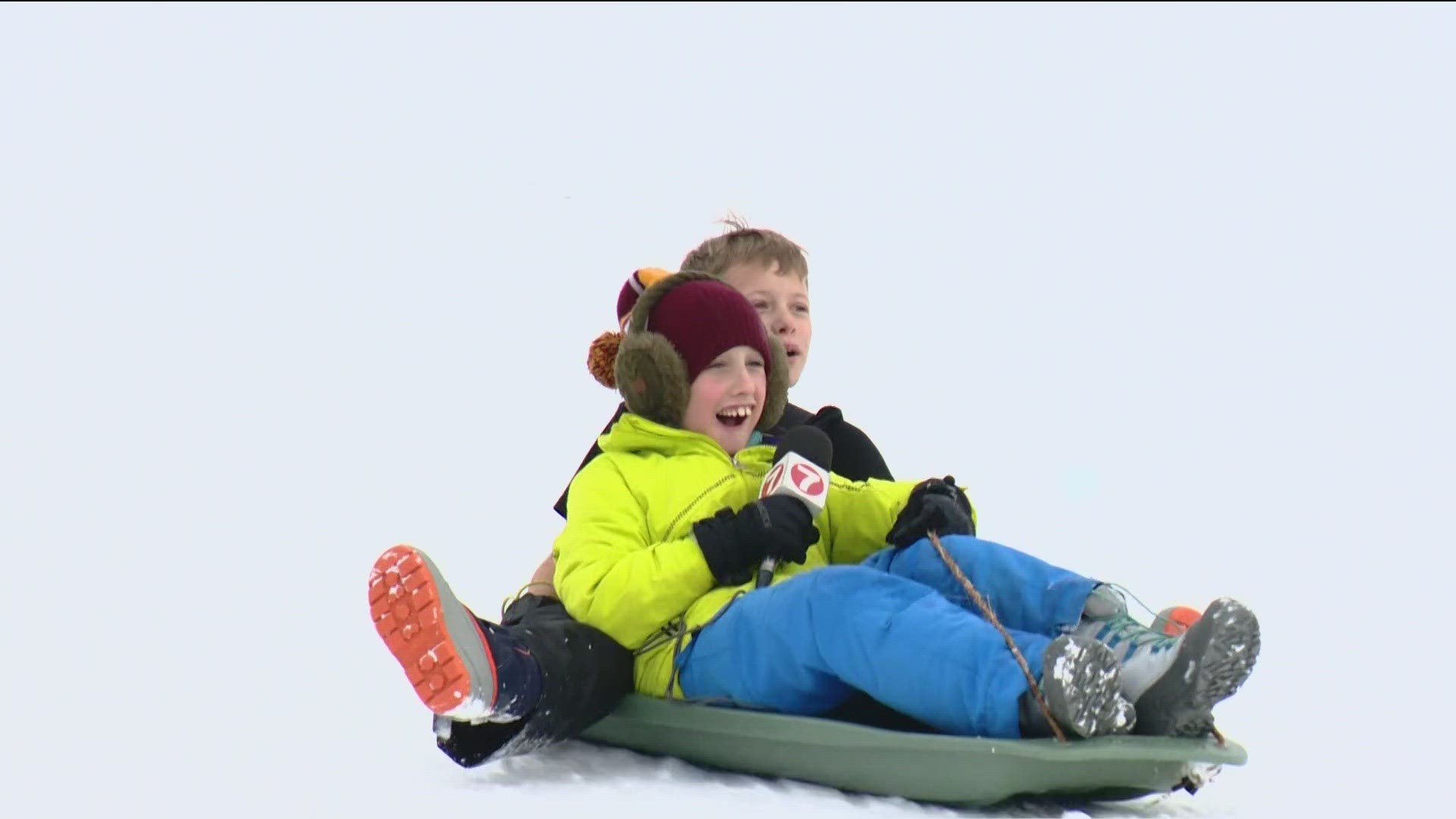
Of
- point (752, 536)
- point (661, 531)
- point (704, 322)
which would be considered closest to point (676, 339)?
point (704, 322)

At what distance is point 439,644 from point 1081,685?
0.83m

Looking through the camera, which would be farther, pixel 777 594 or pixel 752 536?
pixel 752 536

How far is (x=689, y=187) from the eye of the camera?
313 inches

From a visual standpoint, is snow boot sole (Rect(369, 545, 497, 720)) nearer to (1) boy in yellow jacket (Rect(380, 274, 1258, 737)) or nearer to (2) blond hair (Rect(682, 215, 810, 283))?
(1) boy in yellow jacket (Rect(380, 274, 1258, 737))

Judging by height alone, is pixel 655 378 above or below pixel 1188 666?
above

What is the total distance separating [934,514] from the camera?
2369mm

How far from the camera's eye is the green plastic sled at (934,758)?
1.90 m

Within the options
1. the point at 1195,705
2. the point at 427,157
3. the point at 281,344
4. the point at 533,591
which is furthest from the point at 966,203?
the point at 1195,705

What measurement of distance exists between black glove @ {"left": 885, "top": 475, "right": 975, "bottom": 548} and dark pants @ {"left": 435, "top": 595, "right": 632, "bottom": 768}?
47cm

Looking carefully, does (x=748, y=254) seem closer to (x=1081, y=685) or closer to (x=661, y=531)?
(x=661, y=531)

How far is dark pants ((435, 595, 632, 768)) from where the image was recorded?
222cm

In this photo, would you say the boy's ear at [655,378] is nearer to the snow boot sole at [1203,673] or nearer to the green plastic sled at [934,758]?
the green plastic sled at [934,758]

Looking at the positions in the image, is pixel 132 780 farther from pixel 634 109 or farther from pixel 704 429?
pixel 634 109

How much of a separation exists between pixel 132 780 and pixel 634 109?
7.49 meters
